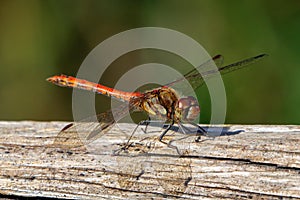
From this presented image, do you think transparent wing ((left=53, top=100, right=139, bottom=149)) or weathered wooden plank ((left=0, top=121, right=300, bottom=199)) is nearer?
weathered wooden plank ((left=0, top=121, right=300, bottom=199))

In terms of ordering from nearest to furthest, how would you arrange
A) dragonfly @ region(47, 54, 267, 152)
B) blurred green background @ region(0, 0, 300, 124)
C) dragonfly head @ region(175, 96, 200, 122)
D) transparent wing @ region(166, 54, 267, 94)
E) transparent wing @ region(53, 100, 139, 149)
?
transparent wing @ region(53, 100, 139, 149), dragonfly @ region(47, 54, 267, 152), dragonfly head @ region(175, 96, 200, 122), transparent wing @ region(166, 54, 267, 94), blurred green background @ region(0, 0, 300, 124)

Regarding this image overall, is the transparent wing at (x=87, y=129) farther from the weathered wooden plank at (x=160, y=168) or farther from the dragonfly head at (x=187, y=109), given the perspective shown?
the dragonfly head at (x=187, y=109)

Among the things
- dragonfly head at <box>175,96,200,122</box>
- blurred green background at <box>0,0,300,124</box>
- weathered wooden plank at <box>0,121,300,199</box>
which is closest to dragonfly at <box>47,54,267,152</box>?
dragonfly head at <box>175,96,200,122</box>

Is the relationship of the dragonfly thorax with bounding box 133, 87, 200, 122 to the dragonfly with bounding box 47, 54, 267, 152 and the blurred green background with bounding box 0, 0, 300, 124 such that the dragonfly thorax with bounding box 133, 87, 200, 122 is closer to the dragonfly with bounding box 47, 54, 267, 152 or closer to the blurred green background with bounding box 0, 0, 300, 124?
the dragonfly with bounding box 47, 54, 267, 152

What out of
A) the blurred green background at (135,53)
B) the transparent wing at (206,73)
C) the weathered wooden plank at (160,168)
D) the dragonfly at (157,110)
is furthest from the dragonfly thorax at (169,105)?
the blurred green background at (135,53)

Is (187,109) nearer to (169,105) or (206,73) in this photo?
(169,105)

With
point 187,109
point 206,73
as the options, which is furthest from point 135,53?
point 187,109

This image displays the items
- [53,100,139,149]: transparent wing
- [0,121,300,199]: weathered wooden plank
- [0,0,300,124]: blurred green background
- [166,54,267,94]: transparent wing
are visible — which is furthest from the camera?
[0,0,300,124]: blurred green background
